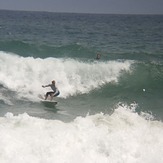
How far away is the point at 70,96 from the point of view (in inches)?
733

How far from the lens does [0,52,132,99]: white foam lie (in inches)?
765

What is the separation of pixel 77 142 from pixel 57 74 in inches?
410

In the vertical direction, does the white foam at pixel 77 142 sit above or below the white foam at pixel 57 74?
below

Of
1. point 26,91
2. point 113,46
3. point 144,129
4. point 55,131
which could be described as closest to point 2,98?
point 26,91

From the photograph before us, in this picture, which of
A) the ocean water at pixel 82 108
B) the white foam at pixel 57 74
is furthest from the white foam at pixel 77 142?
the white foam at pixel 57 74

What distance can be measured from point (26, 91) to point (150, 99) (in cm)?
665

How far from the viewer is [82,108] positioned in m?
16.4

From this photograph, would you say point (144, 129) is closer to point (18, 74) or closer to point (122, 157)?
point (122, 157)

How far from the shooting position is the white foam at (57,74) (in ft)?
63.7

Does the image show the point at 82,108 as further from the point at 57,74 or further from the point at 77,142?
the point at 57,74

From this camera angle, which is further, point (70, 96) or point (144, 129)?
point (70, 96)

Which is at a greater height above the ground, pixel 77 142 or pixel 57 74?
pixel 57 74

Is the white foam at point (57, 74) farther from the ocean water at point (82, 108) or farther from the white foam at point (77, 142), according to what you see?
the white foam at point (77, 142)

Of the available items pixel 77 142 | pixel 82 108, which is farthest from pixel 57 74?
pixel 77 142
